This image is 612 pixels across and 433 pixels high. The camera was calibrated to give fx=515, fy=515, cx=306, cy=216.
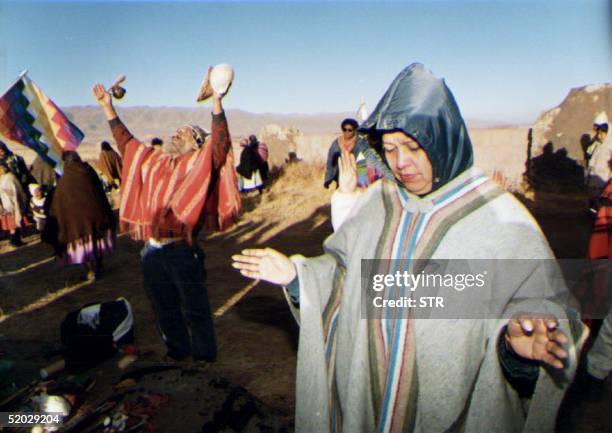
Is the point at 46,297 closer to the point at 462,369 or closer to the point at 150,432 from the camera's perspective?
the point at 150,432

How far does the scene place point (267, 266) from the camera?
196 cm

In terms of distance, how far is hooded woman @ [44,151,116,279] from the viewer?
6.07 meters

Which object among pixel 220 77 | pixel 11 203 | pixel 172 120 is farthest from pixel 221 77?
pixel 172 120

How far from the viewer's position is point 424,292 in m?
1.72

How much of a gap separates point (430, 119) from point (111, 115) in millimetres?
2557

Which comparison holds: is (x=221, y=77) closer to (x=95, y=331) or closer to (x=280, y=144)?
(x=95, y=331)

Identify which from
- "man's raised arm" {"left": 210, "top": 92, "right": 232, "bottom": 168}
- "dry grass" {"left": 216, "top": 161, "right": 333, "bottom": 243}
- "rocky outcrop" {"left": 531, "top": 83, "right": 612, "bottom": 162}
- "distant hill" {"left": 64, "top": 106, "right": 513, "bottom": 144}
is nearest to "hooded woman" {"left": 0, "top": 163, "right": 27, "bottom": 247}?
"dry grass" {"left": 216, "top": 161, "right": 333, "bottom": 243}

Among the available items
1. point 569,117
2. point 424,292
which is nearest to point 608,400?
point 424,292

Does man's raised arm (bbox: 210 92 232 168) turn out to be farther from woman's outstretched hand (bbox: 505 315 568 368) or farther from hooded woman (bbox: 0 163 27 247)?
hooded woman (bbox: 0 163 27 247)

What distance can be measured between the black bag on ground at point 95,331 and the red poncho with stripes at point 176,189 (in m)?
0.88

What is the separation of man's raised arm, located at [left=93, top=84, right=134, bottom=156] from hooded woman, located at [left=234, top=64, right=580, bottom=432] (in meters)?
2.06

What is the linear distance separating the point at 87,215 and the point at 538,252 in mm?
5637

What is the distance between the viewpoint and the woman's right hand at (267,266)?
1.95m

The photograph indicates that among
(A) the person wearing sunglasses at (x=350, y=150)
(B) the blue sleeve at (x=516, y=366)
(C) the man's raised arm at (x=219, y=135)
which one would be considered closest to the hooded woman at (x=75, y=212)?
(A) the person wearing sunglasses at (x=350, y=150)
